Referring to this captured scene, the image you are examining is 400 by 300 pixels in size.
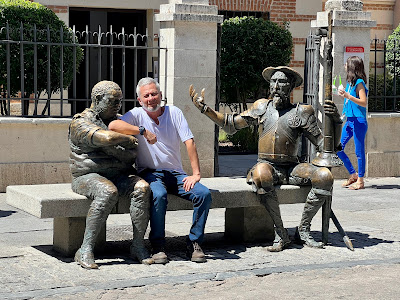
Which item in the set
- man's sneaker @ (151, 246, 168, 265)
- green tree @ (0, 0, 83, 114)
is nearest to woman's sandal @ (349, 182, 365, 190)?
green tree @ (0, 0, 83, 114)

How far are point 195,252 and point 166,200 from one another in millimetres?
484

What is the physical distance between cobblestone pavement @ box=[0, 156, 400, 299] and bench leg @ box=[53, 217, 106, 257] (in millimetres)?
82

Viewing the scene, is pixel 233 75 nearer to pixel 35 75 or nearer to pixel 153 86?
pixel 35 75

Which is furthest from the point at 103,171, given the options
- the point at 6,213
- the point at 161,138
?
the point at 6,213

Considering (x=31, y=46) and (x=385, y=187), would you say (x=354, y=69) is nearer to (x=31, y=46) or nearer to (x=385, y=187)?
(x=385, y=187)

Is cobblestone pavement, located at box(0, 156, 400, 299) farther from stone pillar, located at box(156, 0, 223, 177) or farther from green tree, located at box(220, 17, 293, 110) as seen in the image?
green tree, located at box(220, 17, 293, 110)

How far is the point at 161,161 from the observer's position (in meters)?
7.19

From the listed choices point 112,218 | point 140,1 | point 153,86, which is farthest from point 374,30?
point 153,86

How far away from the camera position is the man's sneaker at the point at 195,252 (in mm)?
6934

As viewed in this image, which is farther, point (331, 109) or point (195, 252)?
point (331, 109)

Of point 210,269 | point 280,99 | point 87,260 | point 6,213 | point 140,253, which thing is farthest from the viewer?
point 6,213

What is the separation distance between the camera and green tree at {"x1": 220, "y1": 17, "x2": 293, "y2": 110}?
1484 cm

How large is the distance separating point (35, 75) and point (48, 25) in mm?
653

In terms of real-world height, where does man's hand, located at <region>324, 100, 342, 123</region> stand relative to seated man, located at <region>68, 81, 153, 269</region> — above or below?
above
